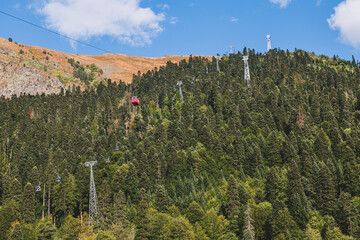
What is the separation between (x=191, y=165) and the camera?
378 feet

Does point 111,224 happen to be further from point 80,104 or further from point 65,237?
point 80,104

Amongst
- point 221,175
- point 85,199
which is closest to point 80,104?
point 85,199

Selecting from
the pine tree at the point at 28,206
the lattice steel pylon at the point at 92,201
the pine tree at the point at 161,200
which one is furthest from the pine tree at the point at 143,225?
the pine tree at the point at 28,206

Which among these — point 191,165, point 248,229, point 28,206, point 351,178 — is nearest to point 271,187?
point 351,178

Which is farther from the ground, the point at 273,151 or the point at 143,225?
the point at 273,151

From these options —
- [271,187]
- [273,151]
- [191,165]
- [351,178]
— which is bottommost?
[271,187]

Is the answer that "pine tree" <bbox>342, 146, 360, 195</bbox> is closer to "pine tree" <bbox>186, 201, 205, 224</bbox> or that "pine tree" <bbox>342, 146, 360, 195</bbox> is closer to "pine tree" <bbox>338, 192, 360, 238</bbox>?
"pine tree" <bbox>338, 192, 360, 238</bbox>

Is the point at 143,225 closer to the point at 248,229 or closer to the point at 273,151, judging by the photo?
the point at 248,229

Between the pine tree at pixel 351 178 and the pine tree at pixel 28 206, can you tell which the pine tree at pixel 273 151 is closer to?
the pine tree at pixel 351 178

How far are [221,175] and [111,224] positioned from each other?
42.8m

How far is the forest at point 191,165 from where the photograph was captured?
80.9 metres

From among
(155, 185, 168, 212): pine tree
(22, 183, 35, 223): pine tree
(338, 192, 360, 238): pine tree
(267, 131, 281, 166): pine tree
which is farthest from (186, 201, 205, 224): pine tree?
(22, 183, 35, 223): pine tree

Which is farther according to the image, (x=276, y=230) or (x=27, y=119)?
(x=27, y=119)

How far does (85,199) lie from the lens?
10362 centimetres
